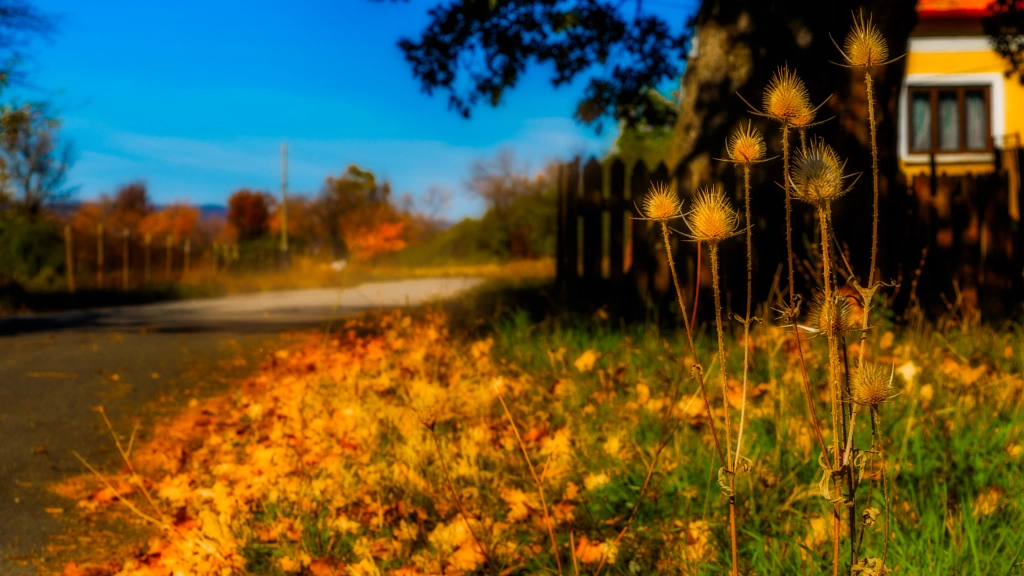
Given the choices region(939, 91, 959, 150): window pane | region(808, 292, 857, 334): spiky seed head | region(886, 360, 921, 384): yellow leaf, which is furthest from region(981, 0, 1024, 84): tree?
region(939, 91, 959, 150): window pane

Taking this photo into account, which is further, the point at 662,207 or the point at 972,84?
the point at 972,84

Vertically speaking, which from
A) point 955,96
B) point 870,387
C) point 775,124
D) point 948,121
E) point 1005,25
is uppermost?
point 955,96

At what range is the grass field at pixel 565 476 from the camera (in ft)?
7.75

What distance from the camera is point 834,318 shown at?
1263 millimetres

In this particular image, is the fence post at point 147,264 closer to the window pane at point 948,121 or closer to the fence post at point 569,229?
the fence post at point 569,229

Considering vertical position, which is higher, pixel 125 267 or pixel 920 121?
pixel 920 121

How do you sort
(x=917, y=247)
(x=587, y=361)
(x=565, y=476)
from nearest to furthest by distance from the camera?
(x=565, y=476) → (x=587, y=361) → (x=917, y=247)

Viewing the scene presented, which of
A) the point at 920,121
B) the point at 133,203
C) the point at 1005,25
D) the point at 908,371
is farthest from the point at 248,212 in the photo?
the point at 908,371

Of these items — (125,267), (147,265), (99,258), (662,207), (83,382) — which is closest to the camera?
(662,207)

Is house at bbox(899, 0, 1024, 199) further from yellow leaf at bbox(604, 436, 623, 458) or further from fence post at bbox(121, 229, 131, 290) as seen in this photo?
fence post at bbox(121, 229, 131, 290)

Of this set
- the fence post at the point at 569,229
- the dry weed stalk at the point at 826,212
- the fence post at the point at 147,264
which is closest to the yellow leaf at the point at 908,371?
the dry weed stalk at the point at 826,212

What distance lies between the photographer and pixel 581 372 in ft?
14.5

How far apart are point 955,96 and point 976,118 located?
666 mm

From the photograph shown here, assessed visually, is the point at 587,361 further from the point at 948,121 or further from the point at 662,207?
the point at 948,121
